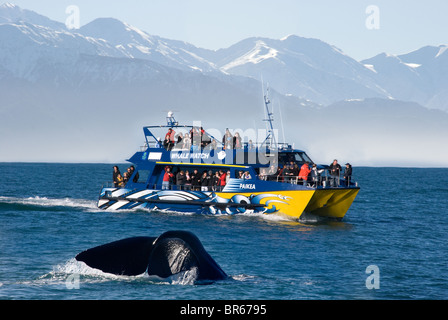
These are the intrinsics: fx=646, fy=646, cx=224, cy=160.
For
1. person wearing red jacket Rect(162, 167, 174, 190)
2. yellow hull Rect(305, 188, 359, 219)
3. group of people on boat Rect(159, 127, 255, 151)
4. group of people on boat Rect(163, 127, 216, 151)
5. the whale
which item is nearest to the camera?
the whale

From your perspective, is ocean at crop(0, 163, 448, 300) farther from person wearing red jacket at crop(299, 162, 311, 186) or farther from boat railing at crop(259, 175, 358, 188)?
person wearing red jacket at crop(299, 162, 311, 186)

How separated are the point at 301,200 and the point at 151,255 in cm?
1938

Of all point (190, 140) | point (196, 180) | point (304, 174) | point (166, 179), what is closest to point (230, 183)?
point (196, 180)

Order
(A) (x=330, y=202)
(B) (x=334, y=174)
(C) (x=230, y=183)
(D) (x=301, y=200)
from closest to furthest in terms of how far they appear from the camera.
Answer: (D) (x=301, y=200)
(B) (x=334, y=174)
(C) (x=230, y=183)
(A) (x=330, y=202)

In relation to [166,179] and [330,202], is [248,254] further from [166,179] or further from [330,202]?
[166,179]

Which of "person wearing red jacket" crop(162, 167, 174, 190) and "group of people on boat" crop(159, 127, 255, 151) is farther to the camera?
"person wearing red jacket" crop(162, 167, 174, 190)

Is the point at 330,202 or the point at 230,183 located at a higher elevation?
the point at 230,183

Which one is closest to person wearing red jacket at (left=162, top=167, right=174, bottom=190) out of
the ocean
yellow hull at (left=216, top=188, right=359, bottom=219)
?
the ocean

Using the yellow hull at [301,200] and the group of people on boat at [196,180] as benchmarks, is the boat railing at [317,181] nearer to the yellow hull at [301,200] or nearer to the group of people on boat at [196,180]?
the yellow hull at [301,200]

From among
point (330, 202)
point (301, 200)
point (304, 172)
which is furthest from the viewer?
point (330, 202)

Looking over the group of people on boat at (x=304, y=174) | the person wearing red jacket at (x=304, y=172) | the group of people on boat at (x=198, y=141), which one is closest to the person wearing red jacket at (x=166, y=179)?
the group of people on boat at (x=198, y=141)

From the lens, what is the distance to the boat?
32.8 metres

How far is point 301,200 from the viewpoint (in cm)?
3212

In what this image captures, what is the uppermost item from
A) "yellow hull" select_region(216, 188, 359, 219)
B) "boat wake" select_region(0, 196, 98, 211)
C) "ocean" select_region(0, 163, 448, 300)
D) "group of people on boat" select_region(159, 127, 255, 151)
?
"group of people on boat" select_region(159, 127, 255, 151)
